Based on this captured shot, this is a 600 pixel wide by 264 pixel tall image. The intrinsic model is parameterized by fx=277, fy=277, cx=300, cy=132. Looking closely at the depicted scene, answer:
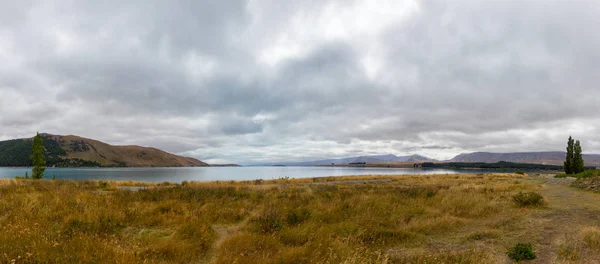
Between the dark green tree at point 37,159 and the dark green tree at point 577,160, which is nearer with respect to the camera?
the dark green tree at point 37,159

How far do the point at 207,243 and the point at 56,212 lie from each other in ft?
23.6

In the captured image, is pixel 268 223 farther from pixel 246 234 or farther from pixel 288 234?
pixel 246 234

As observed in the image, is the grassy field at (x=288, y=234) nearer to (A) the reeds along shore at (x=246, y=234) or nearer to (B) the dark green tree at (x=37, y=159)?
(A) the reeds along shore at (x=246, y=234)

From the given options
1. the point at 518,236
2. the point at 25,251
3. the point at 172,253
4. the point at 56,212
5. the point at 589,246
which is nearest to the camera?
the point at 25,251

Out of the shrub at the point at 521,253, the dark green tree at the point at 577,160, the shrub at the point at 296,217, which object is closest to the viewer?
the shrub at the point at 521,253

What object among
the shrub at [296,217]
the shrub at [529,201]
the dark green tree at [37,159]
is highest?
the dark green tree at [37,159]

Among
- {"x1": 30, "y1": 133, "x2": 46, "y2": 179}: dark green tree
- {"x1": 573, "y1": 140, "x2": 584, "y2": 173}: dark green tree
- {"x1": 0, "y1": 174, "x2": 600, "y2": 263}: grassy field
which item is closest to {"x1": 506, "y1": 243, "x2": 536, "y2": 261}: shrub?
{"x1": 0, "y1": 174, "x2": 600, "y2": 263}: grassy field

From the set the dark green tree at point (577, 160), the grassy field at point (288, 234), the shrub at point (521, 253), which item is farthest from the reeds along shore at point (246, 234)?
the dark green tree at point (577, 160)

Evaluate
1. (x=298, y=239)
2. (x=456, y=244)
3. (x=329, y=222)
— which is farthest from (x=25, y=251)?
(x=456, y=244)

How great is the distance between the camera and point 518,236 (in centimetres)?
987

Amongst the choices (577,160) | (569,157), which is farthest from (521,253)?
(569,157)

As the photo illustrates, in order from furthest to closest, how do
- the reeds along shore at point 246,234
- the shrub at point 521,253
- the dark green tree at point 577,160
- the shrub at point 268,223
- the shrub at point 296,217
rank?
1. the dark green tree at point 577,160
2. the shrub at point 296,217
3. the shrub at point 268,223
4. the shrub at point 521,253
5. the reeds along shore at point 246,234

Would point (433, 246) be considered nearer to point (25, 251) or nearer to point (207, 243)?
point (207, 243)

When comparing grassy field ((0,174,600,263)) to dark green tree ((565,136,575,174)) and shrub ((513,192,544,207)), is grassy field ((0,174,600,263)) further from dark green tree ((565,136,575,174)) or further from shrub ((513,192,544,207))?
dark green tree ((565,136,575,174))
